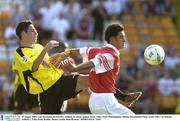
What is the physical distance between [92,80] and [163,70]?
9503 millimetres

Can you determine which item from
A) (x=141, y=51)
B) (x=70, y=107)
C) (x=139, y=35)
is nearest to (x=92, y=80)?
(x=70, y=107)

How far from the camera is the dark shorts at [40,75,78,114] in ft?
38.9

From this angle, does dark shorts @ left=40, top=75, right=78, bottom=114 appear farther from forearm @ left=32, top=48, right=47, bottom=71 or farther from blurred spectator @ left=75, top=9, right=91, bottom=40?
blurred spectator @ left=75, top=9, right=91, bottom=40

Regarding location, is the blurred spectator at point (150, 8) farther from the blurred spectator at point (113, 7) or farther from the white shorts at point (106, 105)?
the white shorts at point (106, 105)

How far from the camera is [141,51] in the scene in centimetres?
2134

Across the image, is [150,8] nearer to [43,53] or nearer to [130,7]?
[130,7]

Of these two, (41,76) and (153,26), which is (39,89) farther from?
(153,26)

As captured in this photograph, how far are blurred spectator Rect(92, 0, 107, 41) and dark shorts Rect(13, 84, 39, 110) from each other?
6950 millimetres

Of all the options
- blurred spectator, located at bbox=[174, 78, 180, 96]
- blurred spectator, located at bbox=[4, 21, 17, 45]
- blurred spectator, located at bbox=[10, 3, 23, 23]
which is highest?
blurred spectator, located at bbox=[10, 3, 23, 23]

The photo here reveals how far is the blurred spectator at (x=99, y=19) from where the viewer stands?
21953 mm

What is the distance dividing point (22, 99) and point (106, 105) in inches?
144

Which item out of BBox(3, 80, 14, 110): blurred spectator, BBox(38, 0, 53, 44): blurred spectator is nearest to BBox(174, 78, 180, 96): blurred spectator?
BBox(38, 0, 53, 44): blurred spectator

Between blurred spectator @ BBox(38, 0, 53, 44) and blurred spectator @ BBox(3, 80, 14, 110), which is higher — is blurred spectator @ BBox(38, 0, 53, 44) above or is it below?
above

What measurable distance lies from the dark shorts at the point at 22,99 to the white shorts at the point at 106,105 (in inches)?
72.9
